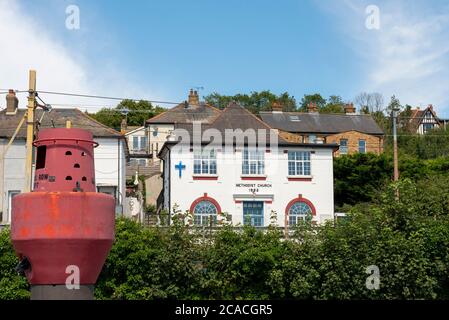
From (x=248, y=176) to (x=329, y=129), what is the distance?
75.5ft

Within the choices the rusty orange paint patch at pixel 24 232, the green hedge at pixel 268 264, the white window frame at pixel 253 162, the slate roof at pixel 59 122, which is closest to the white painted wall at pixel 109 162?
the slate roof at pixel 59 122

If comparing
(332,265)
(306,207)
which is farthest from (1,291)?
(306,207)

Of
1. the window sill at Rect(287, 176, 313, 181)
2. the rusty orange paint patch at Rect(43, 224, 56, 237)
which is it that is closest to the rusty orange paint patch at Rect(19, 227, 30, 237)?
the rusty orange paint patch at Rect(43, 224, 56, 237)

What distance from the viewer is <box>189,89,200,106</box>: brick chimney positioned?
75188 mm

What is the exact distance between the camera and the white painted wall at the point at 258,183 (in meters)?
49.8

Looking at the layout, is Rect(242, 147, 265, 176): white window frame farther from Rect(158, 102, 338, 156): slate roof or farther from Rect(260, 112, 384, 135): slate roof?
Rect(260, 112, 384, 135): slate roof

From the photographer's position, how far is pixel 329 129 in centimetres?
7188

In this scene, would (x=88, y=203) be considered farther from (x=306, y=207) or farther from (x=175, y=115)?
(x=175, y=115)

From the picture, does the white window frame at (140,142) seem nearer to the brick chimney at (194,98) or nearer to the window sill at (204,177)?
the brick chimney at (194,98)

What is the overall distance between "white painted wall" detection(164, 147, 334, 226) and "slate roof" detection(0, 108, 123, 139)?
487cm

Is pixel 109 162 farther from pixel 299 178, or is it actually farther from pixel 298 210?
pixel 298 210

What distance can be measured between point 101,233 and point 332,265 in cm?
1659

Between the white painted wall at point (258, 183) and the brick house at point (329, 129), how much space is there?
1809 centimetres
